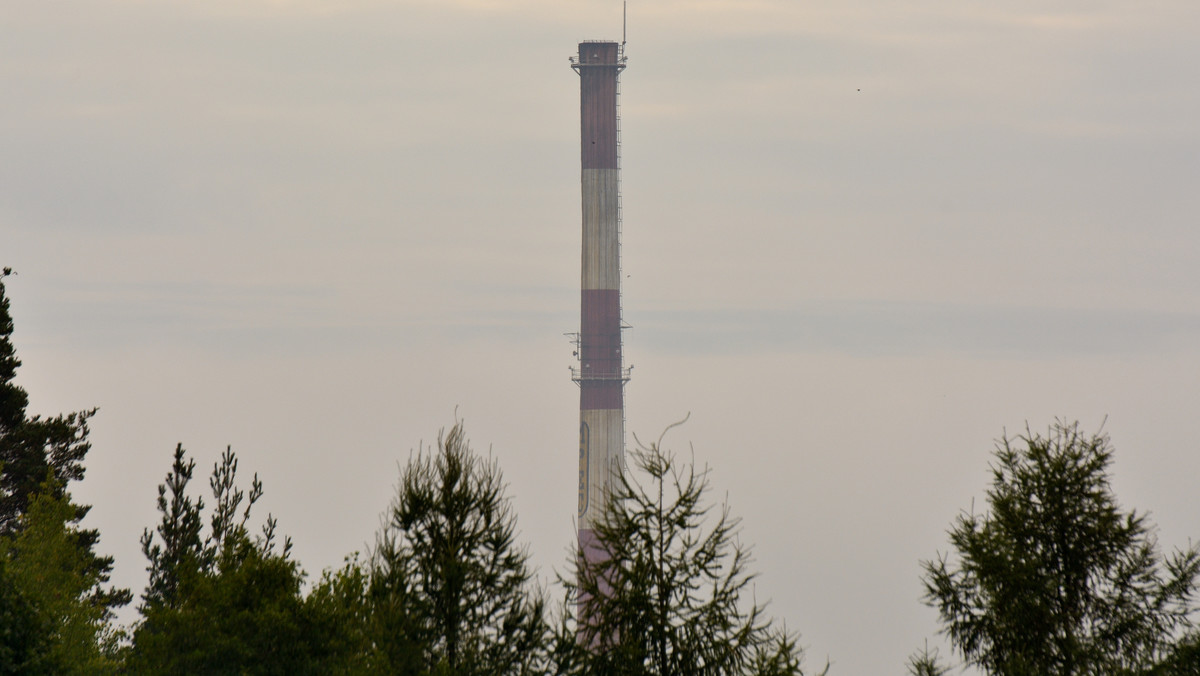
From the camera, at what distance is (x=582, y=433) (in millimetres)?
116375

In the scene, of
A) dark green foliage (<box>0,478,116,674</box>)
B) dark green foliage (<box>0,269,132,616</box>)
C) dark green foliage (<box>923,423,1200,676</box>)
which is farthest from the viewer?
dark green foliage (<box>0,269,132,616</box>)

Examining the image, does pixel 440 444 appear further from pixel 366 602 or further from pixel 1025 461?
pixel 1025 461

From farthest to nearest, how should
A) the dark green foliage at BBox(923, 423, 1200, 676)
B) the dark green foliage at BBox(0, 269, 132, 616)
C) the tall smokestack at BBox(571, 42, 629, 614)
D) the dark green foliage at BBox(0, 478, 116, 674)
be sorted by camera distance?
the tall smokestack at BBox(571, 42, 629, 614)
the dark green foliage at BBox(0, 269, 132, 616)
the dark green foliage at BBox(0, 478, 116, 674)
the dark green foliage at BBox(923, 423, 1200, 676)

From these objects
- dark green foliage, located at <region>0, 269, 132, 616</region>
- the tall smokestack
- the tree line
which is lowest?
the tree line

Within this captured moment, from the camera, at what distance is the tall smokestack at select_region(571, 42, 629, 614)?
113250 millimetres

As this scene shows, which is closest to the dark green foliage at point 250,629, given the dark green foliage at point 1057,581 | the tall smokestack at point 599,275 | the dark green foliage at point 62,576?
the dark green foliage at point 62,576

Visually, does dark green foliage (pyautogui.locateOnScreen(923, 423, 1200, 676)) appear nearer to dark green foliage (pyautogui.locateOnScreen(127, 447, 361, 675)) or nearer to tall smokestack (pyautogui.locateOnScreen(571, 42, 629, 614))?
dark green foliage (pyautogui.locateOnScreen(127, 447, 361, 675))

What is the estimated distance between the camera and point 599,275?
116m

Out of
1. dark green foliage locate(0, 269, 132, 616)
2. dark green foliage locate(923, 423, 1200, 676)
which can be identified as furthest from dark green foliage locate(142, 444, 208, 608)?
dark green foliage locate(923, 423, 1200, 676)

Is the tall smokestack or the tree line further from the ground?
the tall smokestack

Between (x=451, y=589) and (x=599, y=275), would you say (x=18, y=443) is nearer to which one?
(x=451, y=589)

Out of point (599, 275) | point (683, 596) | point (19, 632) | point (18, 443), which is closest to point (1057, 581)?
point (683, 596)

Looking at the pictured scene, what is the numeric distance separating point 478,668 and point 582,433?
316 feet

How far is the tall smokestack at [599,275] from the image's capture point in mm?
113250
